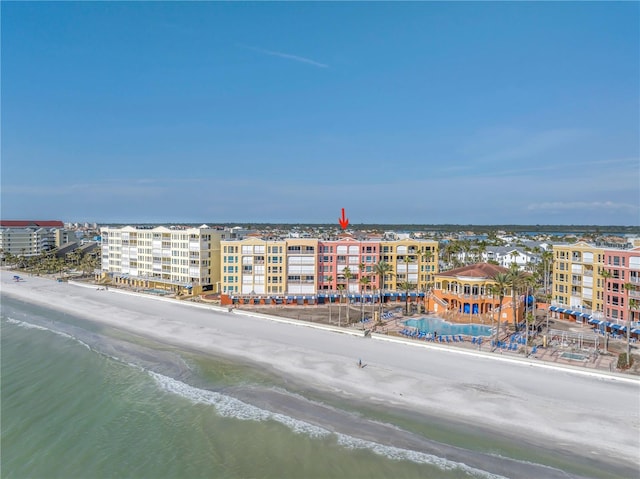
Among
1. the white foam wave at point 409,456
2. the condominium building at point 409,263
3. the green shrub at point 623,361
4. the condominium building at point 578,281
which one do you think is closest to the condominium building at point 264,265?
the condominium building at point 409,263

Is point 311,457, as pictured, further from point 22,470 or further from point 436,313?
point 436,313

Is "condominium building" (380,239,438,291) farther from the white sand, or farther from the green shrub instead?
the green shrub

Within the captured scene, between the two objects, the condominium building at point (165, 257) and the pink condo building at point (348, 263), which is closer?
the pink condo building at point (348, 263)

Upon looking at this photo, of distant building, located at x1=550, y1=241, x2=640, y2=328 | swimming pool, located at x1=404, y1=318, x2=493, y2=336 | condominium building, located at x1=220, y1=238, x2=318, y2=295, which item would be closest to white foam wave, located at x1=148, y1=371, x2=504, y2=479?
swimming pool, located at x1=404, y1=318, x2=493, y2=336

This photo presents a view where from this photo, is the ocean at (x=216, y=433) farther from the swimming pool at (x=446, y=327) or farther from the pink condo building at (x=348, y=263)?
the pink condo building at (x=348, y=263)

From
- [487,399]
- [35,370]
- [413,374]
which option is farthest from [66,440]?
[487,399]
